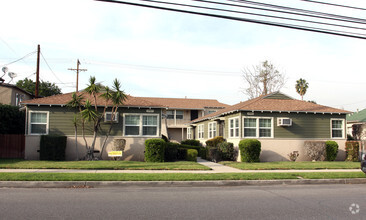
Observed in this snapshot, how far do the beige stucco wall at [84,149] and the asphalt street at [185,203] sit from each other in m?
9.32

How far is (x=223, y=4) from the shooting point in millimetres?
10742

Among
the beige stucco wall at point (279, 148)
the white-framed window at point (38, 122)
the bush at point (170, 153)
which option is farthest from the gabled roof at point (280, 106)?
the white-framed window at point (38, 122)

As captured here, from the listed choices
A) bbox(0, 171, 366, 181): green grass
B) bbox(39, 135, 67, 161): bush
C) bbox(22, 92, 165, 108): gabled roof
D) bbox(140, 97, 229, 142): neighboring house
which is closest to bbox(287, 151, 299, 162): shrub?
bbox(0, 171, 366, 181): green grass

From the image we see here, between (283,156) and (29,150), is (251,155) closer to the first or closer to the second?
(283,156)

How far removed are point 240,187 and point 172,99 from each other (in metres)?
32.3

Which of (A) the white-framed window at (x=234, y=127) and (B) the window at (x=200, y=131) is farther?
(B) the window at (x=200, y=131)

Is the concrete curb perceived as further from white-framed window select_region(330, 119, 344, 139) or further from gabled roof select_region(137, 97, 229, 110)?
gabled roof select_region(137, 97, 229, 110)

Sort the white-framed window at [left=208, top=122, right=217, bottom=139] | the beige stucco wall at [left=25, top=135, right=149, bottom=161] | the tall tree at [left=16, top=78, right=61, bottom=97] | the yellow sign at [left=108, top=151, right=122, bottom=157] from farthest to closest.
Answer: the tall tree at [left=16, top=78, right=61, bottom=97] → the white-framed window at [left=208, top=122, right=217, bottom=139] → the beige stucco wall at [left=25, top=135, right=149, bottom=161] → the yellow sign at [left=108, top=151, right=122, bottom=157]

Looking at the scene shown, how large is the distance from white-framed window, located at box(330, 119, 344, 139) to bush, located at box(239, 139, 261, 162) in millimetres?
5884

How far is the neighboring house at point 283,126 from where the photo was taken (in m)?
19.5

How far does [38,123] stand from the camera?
18.8m

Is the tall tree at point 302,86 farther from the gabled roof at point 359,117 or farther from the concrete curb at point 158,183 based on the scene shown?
the concrete curb at point 158,183

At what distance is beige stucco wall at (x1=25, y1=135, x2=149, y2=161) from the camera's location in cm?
1850

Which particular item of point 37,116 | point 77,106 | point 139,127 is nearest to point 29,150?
point 37,116
